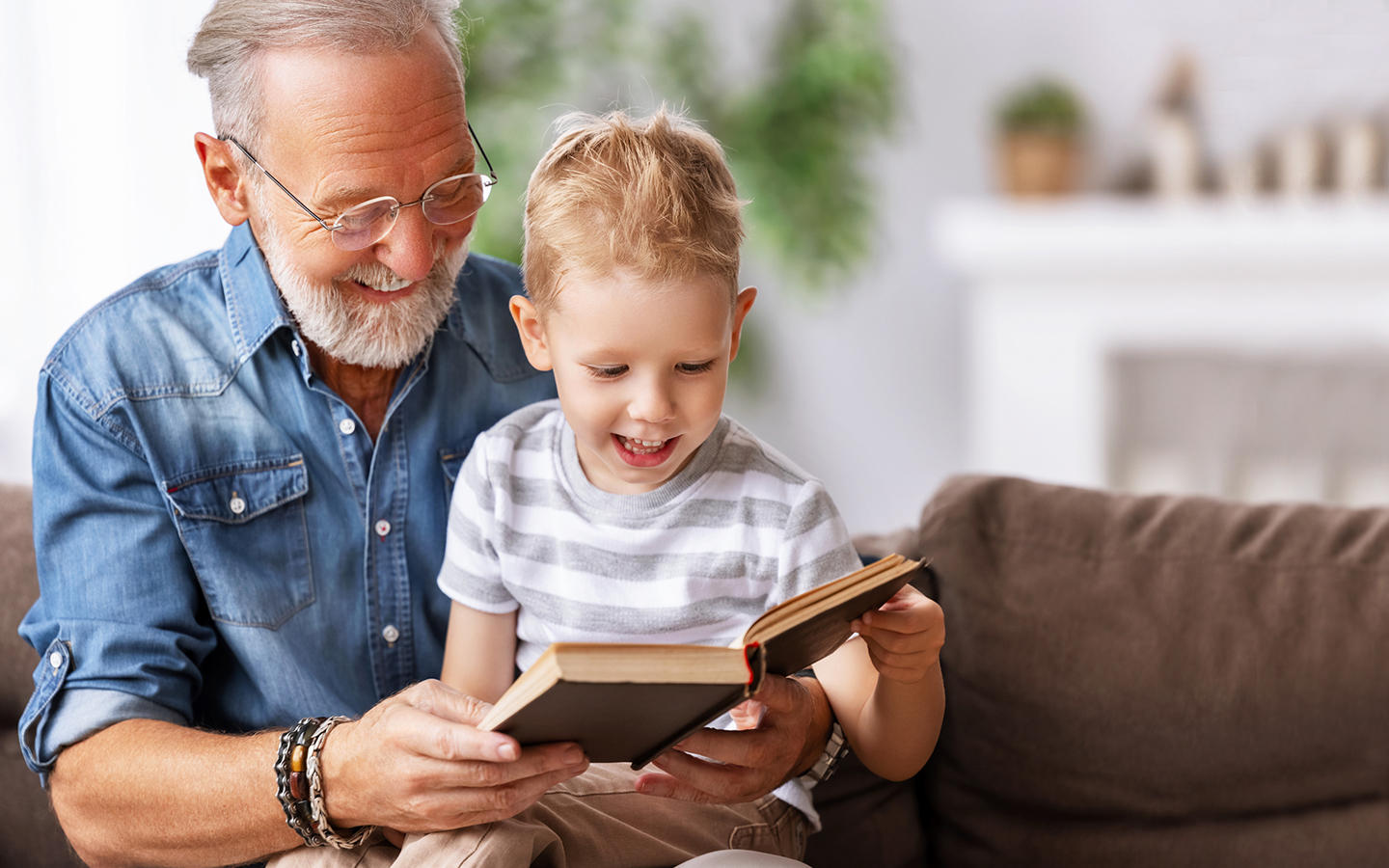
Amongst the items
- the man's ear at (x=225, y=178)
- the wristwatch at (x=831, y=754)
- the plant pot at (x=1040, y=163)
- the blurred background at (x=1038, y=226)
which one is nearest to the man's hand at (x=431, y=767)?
the wristwatch at (x=831, y=754)

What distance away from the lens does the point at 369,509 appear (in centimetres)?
150

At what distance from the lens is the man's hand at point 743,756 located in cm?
119

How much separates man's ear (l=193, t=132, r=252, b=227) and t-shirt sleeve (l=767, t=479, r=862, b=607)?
72 cm

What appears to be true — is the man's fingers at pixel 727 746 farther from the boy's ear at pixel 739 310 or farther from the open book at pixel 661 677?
the boy's ear at pixel 739 310

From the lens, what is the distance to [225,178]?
1.48 metres

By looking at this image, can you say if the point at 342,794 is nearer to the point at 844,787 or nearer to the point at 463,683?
the point at 463,683

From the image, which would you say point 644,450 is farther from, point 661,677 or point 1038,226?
point 1038,226

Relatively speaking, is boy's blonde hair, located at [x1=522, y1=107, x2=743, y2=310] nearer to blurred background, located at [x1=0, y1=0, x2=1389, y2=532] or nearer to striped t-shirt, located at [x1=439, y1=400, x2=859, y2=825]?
striped t-shirt, located at [x1=439, y1=400, x2=859, y2=825]

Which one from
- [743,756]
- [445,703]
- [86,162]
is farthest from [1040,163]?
[445,703]

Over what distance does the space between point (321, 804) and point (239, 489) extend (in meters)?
0.40

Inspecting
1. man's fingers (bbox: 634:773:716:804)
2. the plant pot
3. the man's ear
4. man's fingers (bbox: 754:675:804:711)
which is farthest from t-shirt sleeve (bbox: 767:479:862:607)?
the plant pot

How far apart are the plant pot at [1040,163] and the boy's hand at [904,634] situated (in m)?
3.18

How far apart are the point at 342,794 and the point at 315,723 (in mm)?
84

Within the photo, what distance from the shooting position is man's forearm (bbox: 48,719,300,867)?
1242 mm
